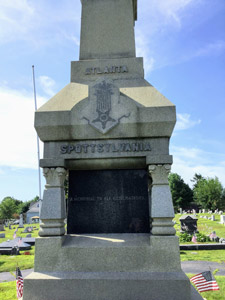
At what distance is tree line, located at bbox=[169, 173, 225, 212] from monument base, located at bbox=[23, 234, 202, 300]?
64.0 meters

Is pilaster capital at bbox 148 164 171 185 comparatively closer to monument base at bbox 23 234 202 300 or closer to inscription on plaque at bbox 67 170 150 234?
inscription on plaque at bbox 67 170 150 234

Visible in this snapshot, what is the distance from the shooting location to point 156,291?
4398 millimetres

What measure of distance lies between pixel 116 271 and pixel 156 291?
0.87 meters

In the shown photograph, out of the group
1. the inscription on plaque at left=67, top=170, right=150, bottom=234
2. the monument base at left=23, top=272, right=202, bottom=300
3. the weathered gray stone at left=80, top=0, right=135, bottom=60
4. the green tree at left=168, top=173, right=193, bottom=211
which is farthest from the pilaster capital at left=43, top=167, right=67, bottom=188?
the green tree at left=168, top=173, right=193, bottom=211

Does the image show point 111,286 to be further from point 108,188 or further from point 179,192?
point 179,192

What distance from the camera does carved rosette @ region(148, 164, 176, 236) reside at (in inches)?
192

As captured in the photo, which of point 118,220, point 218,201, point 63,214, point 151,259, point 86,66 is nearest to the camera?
point 151,259

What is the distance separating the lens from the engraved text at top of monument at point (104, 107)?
18.0 feet

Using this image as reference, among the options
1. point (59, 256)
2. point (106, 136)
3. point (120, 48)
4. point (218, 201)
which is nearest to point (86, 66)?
point (120, 48)

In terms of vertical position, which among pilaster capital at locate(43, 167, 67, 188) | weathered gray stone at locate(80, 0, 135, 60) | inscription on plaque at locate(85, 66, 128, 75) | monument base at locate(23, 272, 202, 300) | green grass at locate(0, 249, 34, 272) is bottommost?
green grass at locate(0, 249, 34, 272)

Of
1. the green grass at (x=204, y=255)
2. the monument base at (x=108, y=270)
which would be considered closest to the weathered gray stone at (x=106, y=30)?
the monument base at (x=108, y=270)

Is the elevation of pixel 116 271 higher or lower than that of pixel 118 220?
A: lower

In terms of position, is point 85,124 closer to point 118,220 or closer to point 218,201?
point 118,220

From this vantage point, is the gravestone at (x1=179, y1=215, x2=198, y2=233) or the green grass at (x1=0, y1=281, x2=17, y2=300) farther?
the gravestone at (x1=179, y1=215, x2=198, y2=233)
